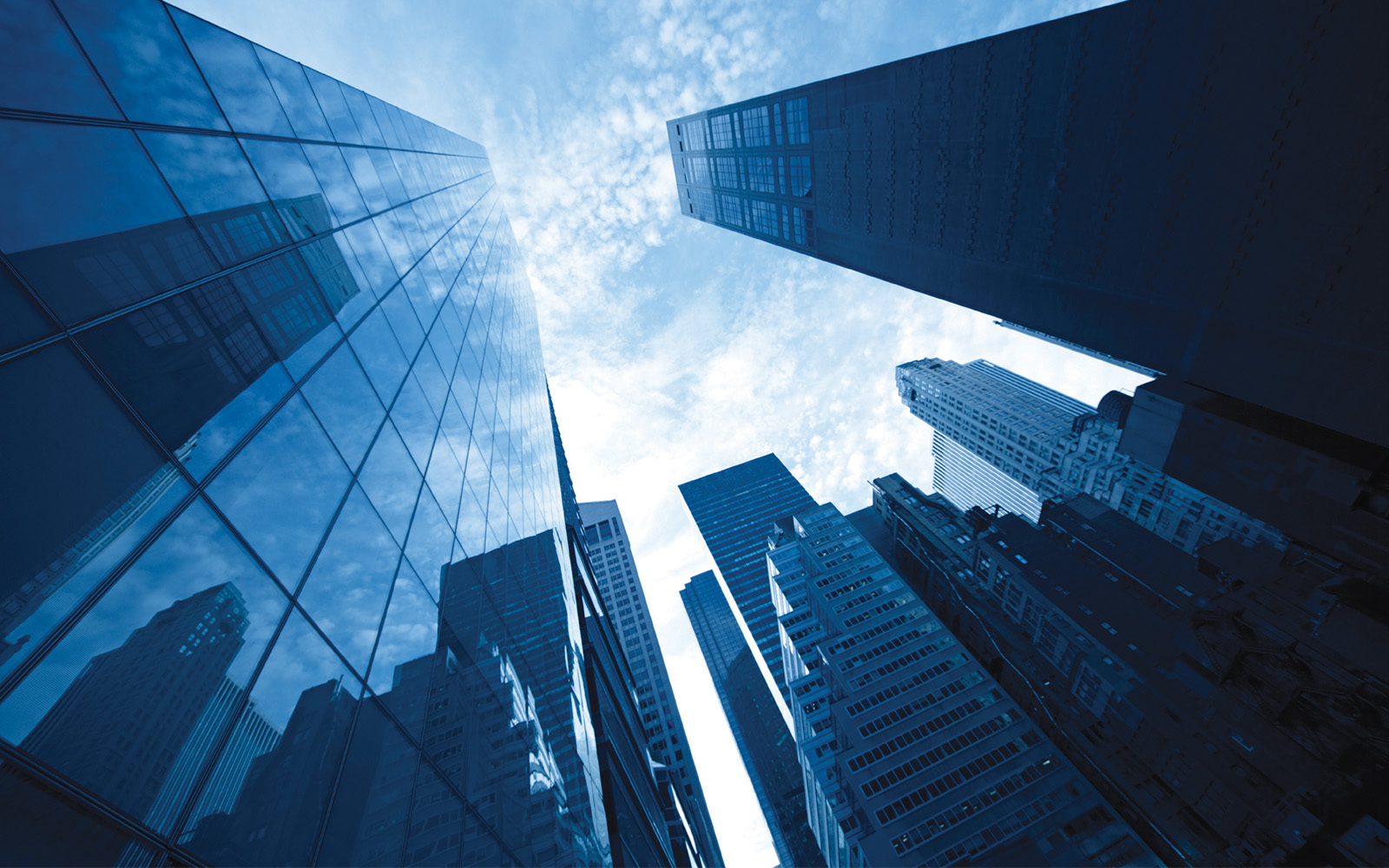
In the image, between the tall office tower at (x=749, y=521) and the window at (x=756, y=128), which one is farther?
the tall office tower at (x=749, y=521)

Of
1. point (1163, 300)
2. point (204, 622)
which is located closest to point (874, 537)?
point (1163, 300)

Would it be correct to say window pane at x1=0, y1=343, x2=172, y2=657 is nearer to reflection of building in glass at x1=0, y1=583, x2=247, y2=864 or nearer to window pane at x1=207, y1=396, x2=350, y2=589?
reflection of building in glass at x1=0, y1=583, x2=247, y2=864

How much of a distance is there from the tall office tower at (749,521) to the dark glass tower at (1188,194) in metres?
104

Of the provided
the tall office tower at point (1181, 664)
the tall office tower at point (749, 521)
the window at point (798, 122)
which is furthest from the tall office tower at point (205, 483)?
the tall office tower at point (749, 521)

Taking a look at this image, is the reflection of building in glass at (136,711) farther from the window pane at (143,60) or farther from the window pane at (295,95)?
the window pane at (295,95)

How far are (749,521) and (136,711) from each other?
522ft

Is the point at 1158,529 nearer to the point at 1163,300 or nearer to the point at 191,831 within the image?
the point at 1163,300

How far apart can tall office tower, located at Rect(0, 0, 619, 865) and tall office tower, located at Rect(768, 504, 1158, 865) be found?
56315 millimetres

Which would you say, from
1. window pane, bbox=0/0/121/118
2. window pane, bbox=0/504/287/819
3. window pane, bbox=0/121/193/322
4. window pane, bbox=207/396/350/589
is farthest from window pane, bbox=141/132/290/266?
window pane, bbox=0/504/287/819

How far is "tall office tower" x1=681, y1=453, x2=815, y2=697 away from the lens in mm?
123562

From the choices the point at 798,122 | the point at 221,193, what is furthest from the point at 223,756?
the point at 798,122

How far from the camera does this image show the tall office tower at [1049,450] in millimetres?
82250

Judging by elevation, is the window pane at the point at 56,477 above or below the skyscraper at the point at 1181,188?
below

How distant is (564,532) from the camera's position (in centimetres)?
2889
